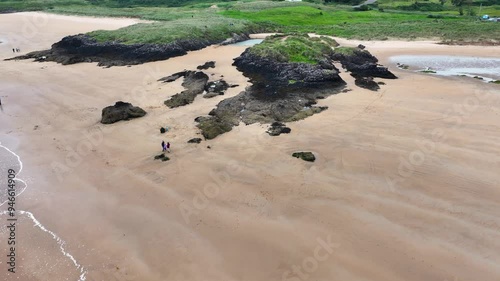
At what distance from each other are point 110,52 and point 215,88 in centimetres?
2367

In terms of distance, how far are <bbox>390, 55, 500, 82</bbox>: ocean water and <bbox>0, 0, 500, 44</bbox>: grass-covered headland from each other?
1198cm

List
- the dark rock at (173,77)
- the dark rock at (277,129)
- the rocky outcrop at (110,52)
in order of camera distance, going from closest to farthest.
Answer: the dark rock at (277,129) → the dark rock at (173,77) → the rocky outcrop at (110,52)

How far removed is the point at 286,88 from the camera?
110ft

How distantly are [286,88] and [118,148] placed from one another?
16134 millimetres

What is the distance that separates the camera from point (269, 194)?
19.2m

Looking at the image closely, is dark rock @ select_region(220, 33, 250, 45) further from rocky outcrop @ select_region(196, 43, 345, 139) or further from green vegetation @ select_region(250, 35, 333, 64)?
rocky outcrop @ select_region(196, 43, 345, 139)

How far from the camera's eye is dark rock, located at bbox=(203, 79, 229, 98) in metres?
33.5

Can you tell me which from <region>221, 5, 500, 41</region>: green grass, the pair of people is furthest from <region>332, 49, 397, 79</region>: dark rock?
the pair of people

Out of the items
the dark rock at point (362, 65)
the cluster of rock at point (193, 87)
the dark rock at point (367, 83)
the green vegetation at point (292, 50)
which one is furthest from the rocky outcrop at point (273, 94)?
the dark rock at point (362, 65)

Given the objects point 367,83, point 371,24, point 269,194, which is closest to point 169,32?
point 367,83

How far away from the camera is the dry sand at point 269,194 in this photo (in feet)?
49.5

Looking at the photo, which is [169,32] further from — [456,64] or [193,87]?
[456,64]

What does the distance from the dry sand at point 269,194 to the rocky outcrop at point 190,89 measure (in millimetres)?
1185

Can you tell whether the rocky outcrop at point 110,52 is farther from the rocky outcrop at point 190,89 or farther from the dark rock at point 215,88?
the dark rock at point 215,88
